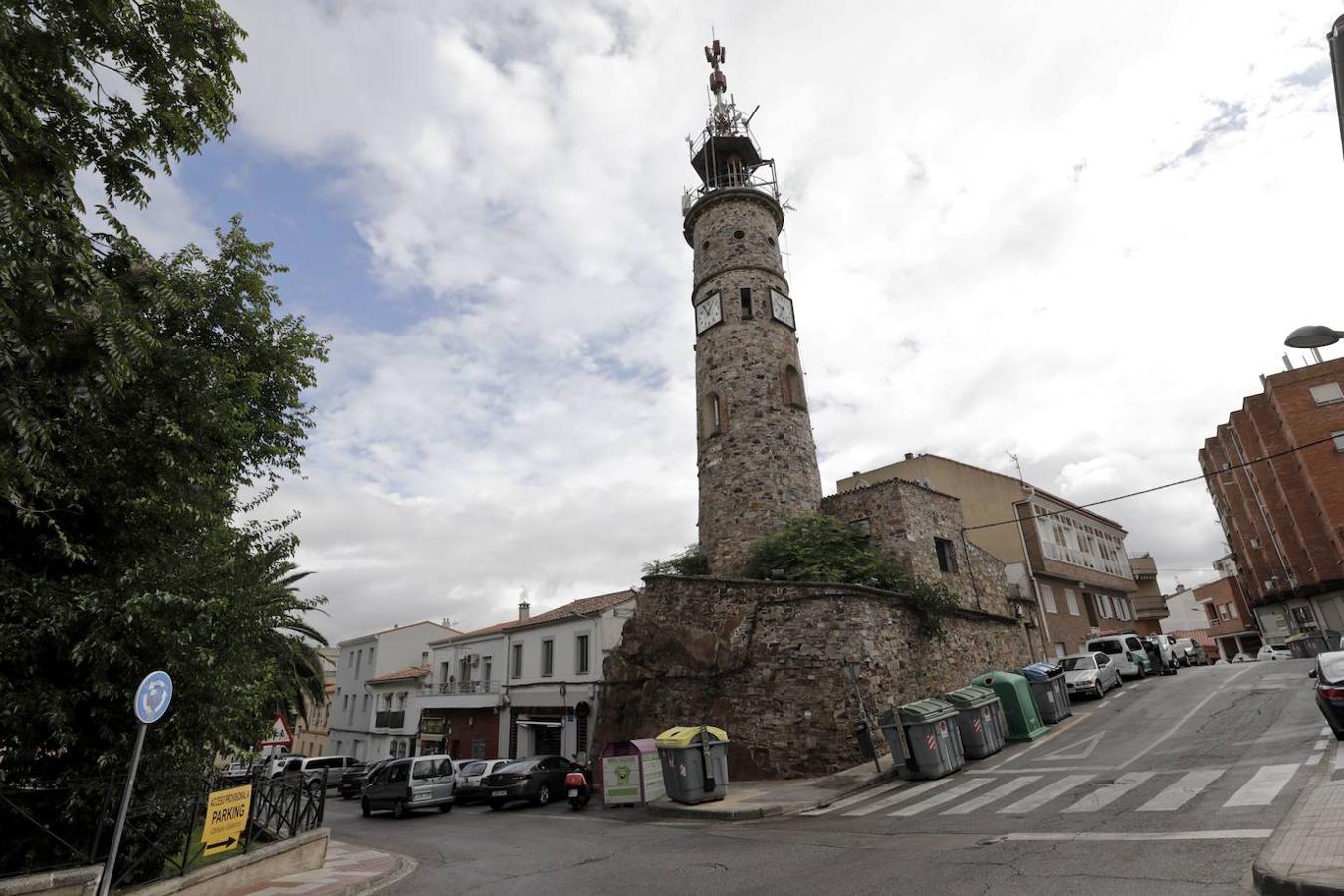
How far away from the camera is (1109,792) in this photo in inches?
391

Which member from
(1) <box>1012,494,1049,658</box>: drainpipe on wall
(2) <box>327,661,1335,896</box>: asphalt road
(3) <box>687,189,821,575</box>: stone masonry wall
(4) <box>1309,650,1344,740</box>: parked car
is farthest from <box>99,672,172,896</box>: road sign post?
(1) <box>1012,494,1049,658</box>: drainpipe on wall

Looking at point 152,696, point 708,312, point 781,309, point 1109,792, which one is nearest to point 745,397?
point 708,312

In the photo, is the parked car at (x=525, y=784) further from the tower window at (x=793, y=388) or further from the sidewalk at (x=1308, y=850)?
the sidewalk at (x=1308, y=850)

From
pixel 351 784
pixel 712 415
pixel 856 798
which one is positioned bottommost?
pixel 351 784

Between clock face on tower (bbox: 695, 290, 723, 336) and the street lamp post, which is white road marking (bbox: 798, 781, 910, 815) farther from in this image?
clock face on tower (bbox: 695, 290, 723, 336)

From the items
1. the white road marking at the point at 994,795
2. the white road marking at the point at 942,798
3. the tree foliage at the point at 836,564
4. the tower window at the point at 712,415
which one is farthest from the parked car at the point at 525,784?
the tower window at the point at 712,415

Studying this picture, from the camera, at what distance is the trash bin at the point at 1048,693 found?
57.9 ft

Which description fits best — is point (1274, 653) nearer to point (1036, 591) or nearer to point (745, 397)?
point (1036, 591)

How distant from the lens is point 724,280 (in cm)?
2519

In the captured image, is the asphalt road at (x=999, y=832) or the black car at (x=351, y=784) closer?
the asphalt road at (x=999, y=832)

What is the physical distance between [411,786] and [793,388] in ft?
55.2

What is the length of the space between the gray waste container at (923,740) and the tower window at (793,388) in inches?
460

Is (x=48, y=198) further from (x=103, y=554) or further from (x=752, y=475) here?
(x=752, y=475)

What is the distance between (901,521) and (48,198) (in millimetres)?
19978
